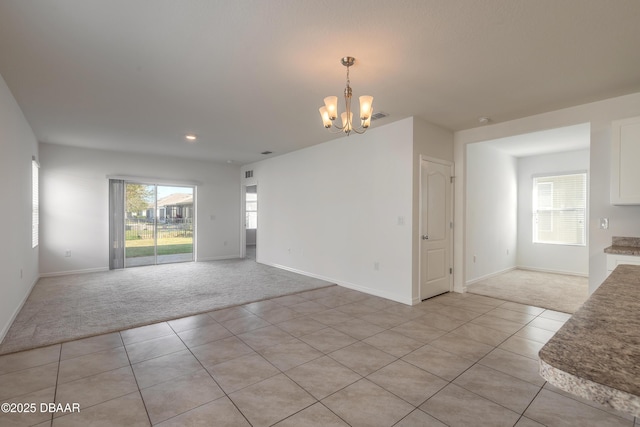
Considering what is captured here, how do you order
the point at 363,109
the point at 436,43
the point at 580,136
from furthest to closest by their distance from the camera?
the point at 580,136 < the point at 363,109 < the point at 436,43

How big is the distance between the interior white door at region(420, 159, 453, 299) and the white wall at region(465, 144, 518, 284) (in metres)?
0.57

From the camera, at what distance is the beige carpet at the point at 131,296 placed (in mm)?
3252

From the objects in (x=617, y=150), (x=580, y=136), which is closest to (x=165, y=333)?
(x=617, y=150)

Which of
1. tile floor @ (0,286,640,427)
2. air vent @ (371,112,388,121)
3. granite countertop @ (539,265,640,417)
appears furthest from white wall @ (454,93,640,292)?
granite countertop @ (539,265,640,417)

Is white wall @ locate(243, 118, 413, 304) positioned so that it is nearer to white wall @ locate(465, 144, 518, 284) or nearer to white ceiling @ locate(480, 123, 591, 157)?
white wall @ locate(465, 144, 518, 284)

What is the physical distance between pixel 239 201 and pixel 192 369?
6260 millimetres

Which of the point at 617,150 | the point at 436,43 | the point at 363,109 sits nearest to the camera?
the point at 436,43

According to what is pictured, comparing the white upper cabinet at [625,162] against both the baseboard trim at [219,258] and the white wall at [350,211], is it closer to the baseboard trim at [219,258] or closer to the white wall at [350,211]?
the white wall at [350,211]

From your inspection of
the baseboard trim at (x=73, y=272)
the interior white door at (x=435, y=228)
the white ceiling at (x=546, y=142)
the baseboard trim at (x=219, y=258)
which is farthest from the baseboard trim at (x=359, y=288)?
the baseboard trim at (x=73, y=272)

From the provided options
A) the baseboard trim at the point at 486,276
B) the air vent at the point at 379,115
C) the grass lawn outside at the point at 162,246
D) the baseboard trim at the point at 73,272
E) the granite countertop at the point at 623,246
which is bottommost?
the baseboard trim at the point at 486,276

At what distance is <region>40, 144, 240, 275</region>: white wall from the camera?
5816mm

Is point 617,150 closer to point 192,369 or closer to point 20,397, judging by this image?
point 192,369

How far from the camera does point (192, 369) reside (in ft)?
8.13

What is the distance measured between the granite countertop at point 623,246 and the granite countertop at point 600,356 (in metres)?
2.59
